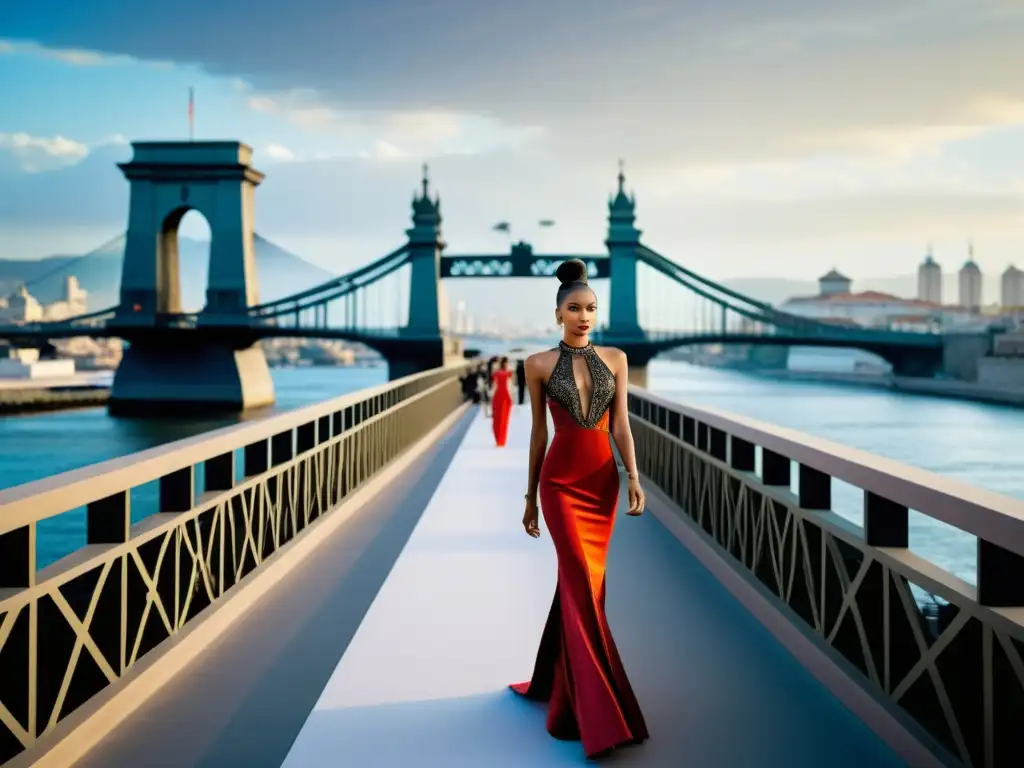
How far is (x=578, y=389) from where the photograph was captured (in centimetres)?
310

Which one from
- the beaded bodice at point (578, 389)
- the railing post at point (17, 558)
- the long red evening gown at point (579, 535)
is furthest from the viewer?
the beaded bodice at point (578, 389)

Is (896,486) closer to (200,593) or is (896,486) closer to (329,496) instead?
(200,593)

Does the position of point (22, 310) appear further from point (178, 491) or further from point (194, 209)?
point (178, 491)

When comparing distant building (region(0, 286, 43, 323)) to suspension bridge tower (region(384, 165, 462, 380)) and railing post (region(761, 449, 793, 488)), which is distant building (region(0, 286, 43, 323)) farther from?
railing post (region(761, 449, 793, 488))

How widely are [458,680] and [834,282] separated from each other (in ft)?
503

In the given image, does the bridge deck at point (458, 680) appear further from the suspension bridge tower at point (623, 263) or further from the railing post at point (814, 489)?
the suspension bridge tower at point (623, 263)

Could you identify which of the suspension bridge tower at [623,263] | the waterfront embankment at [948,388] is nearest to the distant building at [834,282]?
the waterfront embankment at [948,388]

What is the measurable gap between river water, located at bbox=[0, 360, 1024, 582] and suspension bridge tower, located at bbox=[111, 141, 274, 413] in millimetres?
3106

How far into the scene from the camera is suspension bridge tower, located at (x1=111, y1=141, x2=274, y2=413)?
2180 inches

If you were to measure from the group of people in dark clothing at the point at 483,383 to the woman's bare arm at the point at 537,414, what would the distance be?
1624 cm

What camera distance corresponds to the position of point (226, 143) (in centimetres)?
6050

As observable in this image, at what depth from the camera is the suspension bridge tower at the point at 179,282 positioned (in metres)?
55.4

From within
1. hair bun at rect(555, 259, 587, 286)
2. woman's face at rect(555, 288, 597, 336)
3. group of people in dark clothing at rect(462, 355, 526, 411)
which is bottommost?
group of people in dark clothing at rect(462, 355, 526, 411)

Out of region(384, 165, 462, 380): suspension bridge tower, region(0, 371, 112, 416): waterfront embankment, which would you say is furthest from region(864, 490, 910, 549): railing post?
region(0, 371, 112, 416): waterfront embankment
